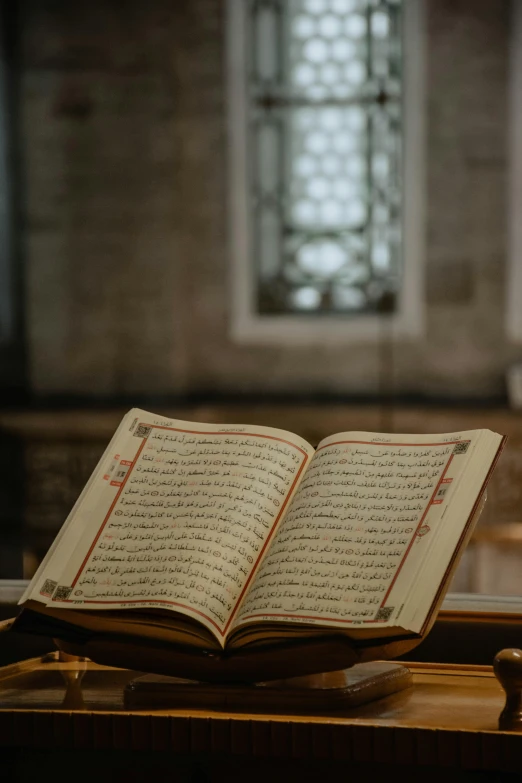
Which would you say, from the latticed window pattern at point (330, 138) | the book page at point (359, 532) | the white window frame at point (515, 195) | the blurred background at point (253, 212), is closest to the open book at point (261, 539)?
the book page at point (359, 532)

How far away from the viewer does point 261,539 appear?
2.78ft

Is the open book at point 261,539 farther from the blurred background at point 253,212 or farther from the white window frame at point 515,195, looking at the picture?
the white window frame at point 515,195

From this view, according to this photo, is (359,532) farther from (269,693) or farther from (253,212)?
(253,212)

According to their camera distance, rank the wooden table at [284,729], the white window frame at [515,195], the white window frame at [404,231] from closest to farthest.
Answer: the wooden table at [284,729] → the white window frame at [515,195] → the white window frame at [404,231]

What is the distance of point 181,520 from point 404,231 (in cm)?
420

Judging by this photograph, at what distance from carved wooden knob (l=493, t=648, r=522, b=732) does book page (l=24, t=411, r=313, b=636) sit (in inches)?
7.7

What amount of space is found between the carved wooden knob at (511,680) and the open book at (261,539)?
0.06 metres

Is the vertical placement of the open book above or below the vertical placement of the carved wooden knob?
above

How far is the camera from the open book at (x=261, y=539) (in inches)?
30.3

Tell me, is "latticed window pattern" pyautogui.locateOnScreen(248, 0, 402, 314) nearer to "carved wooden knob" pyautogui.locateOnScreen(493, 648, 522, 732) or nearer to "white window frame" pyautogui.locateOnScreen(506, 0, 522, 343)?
"white window frame" pyautogui.locateOnScreen(506, 0, 522, 343)

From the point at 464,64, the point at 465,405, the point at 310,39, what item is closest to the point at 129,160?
the point at 310,39

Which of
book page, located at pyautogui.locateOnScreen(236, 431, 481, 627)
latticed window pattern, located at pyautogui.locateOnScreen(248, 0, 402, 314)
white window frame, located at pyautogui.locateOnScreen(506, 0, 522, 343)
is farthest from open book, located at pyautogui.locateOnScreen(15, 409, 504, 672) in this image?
latticed window pattern, located at pyautogui.locateOnScreen(248, 0, 402, 314)

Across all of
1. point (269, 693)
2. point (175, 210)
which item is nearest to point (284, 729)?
point (269, 693)

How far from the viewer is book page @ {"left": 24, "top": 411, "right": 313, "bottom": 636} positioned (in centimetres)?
81
